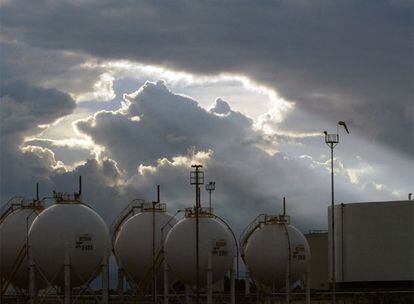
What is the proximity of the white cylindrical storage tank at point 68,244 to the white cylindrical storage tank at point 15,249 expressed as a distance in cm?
357

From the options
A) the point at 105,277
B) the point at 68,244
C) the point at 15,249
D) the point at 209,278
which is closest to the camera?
the point at 68,244

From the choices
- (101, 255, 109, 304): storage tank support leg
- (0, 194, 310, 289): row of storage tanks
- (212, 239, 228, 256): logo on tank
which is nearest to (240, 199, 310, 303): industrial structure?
(0, 194, 310, 289): row of storage tanks

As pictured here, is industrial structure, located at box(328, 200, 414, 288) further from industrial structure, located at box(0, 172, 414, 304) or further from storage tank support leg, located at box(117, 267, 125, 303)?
storage tank support leg, located at box(117, 267, 125, 303)

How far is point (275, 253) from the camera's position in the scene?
64.2 m

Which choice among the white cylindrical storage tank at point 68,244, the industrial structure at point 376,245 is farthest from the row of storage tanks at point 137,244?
the industrial structure at point 376,245

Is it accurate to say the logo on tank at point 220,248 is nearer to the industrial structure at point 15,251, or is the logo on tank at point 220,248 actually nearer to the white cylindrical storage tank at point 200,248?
the white cylindrical storage tank at point 200,248

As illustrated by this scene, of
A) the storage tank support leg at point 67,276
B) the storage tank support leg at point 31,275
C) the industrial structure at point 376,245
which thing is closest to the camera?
the storage tank support leg at point 67,276

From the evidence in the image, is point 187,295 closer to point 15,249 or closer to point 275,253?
point 275,253

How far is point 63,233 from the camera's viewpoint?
54.6 m

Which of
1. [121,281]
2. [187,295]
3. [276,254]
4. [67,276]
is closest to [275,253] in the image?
[276,254]

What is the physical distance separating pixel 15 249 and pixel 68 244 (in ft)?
22.6

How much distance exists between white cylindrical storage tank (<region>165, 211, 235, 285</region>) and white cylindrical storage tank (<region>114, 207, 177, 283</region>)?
11.8 feet

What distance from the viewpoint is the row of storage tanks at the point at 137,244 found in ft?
180

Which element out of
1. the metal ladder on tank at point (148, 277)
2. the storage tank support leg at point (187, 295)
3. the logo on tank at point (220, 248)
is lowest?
the storage tank support leg at point (187, 295)
